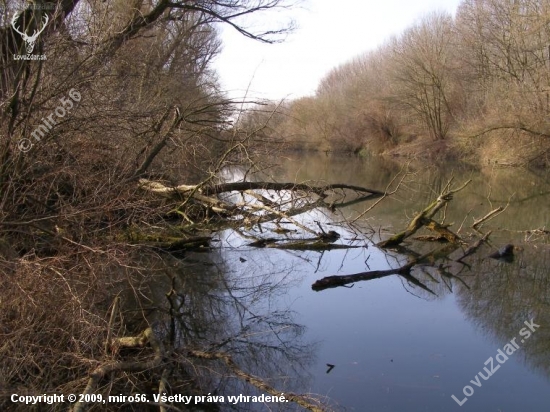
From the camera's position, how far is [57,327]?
12.6ft

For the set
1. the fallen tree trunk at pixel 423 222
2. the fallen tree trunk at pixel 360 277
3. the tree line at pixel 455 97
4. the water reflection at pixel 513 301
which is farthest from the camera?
the tree line at pixel 455 97

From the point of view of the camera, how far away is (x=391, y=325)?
5.79 meters

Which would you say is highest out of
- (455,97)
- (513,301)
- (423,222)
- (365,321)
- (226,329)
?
(455,97)

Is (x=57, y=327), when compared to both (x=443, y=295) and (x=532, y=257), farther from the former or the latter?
(x=532, y=257)

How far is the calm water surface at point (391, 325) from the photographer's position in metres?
4.33

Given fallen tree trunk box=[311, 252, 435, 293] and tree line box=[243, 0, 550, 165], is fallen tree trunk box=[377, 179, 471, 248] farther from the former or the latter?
tree line box=[243, 0, 550, 165]

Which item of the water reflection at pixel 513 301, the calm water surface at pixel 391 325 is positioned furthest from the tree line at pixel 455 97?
the water reflection at pixel 513 301

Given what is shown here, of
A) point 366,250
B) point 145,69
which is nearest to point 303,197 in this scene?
point 366,250

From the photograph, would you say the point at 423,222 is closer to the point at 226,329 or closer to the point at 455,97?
the point at 226,329

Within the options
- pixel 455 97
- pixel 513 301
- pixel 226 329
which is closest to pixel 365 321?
pixel 226 329

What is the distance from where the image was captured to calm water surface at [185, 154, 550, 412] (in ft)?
14.2

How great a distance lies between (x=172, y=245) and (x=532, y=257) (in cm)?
521

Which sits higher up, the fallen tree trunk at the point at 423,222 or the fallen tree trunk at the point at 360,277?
the fallen tree trunk at the point at 423,222

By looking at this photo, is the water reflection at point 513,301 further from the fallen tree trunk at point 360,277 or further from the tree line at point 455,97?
the tree line at point 455,97
